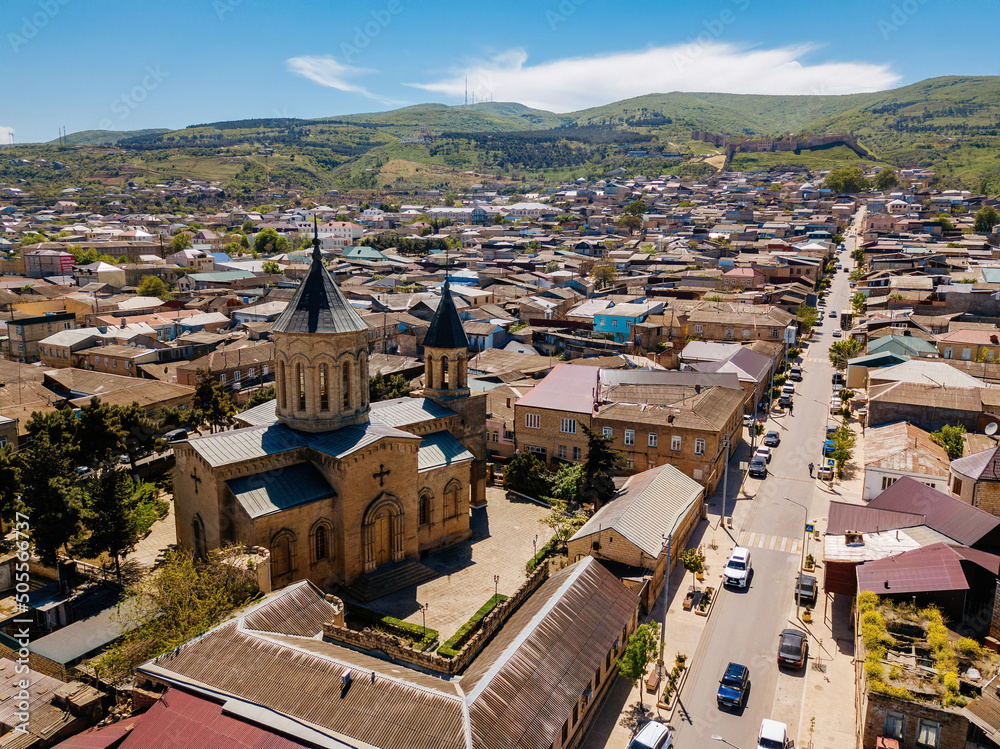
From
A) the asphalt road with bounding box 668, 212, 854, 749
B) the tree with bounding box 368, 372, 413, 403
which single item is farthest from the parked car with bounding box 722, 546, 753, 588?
the tree with bounding box 368, 372, 413, 403

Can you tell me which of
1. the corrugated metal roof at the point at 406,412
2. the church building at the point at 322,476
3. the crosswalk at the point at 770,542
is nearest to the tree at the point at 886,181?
the crosswalk at the point at 770,542

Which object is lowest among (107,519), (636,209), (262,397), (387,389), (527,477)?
(527,477)

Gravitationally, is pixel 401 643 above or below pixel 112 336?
below

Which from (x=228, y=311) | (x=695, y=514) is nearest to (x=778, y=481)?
(x=695, y=514)

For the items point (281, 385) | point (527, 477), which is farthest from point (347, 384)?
point (527, 477)

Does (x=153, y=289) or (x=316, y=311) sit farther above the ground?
(x=316, y=311)

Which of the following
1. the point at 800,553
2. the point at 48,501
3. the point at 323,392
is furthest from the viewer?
the point at 800,553

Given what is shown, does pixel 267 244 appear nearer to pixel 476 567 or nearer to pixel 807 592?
pixel 476 567

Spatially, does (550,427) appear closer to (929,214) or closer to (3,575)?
(3,575)
